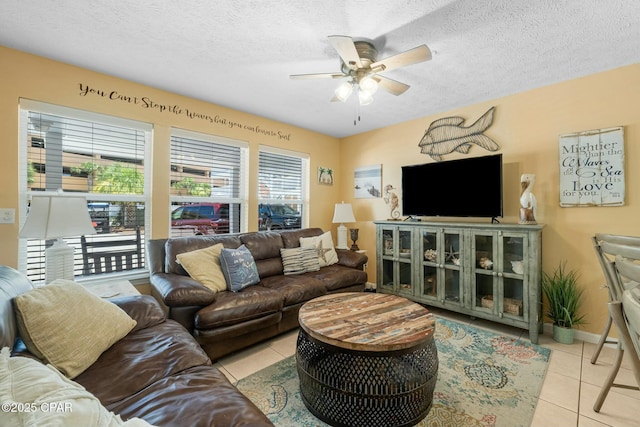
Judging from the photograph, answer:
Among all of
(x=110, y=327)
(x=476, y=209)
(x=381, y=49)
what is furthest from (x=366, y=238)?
(x=110, y=327)

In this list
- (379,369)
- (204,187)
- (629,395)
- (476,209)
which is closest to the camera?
(379,369)

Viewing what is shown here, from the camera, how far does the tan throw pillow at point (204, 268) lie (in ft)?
8.38

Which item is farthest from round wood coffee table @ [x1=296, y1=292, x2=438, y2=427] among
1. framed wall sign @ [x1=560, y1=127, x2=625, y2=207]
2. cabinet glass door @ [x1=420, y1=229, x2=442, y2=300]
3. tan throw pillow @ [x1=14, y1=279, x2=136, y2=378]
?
framed wall sign @ [x1=560, y1=127, x2=625, y2=207]

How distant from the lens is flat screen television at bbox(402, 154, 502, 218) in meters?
2.95

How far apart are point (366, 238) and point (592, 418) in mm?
3081

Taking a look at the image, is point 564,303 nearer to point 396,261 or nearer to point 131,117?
point 396,261

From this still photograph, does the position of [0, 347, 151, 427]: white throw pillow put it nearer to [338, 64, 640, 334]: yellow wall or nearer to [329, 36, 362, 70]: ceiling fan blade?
[329, 36, 362, 70]: ceiling fan blade

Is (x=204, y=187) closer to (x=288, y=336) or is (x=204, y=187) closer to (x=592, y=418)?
(x=288, y=336)

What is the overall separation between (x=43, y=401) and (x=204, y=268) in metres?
2.05

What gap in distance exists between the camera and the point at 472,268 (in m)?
2.91

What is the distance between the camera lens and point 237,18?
1.85 m

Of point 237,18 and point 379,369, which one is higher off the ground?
point 237,18

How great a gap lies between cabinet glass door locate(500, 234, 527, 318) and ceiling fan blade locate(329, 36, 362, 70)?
2163 mm

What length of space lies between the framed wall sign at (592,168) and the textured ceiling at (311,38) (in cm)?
61
